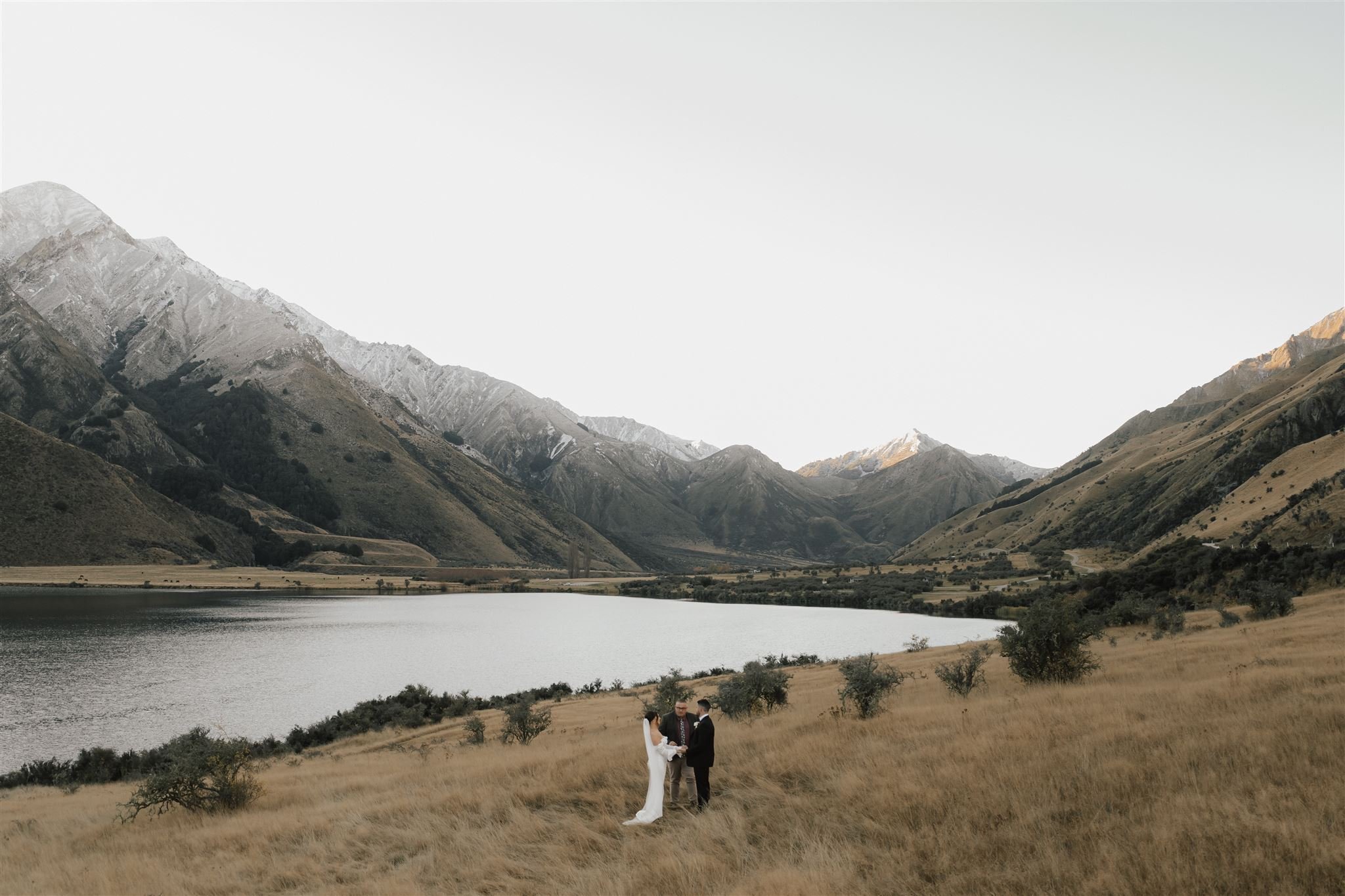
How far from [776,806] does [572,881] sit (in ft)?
12.3

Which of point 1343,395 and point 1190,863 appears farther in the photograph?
point 1343,395

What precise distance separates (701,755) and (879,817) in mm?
3454

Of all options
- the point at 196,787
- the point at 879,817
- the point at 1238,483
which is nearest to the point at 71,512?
the point at 196,787

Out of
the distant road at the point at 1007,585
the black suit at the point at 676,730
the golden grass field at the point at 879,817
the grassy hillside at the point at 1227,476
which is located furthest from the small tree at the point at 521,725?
the distant road at the point at 1007,585

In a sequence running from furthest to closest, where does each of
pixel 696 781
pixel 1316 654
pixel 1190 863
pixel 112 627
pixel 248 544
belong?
pixel 248 544 < pixel 112 627 < pixel 1316 654 < pixel 696 781 < pixel 1190 863

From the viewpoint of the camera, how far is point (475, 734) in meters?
31.2

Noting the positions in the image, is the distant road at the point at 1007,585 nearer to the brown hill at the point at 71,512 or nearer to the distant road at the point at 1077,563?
the distant road at the point at 1077,563

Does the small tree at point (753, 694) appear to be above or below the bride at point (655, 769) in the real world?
below

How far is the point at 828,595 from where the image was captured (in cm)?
13975

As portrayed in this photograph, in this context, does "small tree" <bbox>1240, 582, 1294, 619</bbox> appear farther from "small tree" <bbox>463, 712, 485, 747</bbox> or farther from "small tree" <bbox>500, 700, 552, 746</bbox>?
"small tree" <bbox>463, 712, 485, 747</bbox>

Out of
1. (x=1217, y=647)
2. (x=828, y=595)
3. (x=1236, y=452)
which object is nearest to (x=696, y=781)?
(x=1217, y=647)

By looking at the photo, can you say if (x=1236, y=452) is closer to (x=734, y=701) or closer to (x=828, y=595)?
(x=828, y=595)

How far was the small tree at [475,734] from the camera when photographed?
30375mm

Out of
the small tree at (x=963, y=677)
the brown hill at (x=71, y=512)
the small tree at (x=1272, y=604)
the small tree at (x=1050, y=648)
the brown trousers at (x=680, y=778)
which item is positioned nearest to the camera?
the brown trousers at (x=680, y=778)
